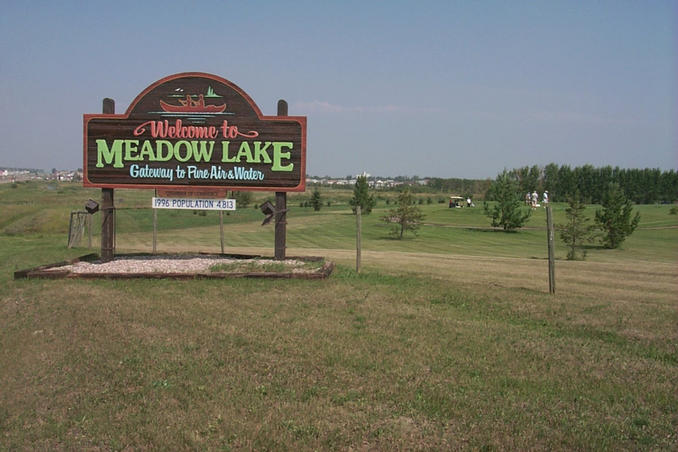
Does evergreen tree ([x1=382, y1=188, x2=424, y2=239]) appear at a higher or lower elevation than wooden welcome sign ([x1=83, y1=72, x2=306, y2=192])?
lower

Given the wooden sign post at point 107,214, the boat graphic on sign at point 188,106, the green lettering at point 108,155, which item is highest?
the boat graphic on sign at point 188,106

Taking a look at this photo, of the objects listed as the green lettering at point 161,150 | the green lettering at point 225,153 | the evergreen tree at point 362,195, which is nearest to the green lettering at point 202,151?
the green lettering at point 225,153

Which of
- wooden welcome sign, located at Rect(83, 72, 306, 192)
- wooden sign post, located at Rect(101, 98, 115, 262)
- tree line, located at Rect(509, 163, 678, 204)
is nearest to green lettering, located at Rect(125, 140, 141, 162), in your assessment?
wooden welcome sign, located at Rect(83, 72, 306, 192)

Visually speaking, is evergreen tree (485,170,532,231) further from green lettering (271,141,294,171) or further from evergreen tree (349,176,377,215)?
green lettering (271,141,294,171)

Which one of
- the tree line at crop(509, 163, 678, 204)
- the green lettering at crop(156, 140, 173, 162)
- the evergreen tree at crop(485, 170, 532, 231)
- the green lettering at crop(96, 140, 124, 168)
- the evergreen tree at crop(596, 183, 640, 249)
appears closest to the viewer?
the green lettering at crop(156, 140, 173, 162)

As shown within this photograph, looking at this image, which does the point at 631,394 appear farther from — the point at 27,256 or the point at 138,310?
the point at 27,256

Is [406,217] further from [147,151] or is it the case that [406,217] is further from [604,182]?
[604,182]

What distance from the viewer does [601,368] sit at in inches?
277

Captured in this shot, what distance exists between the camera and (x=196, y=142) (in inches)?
593

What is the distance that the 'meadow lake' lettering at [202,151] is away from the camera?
49.4 feet

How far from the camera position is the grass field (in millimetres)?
5336

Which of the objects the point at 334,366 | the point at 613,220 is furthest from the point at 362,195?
the point at 334,366

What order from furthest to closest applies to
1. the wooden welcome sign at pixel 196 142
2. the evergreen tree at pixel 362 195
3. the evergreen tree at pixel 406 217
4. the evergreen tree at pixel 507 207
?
1. the evergreen tree at pixel 362 195
2. the evergreen tree at pixel 507 207
3. the evergreen tree at pixel 406 217
4. the wooden welcome sign at pixel 196 142

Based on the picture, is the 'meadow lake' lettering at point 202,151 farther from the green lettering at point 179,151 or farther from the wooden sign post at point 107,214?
the wooden sign post at point 107,214
